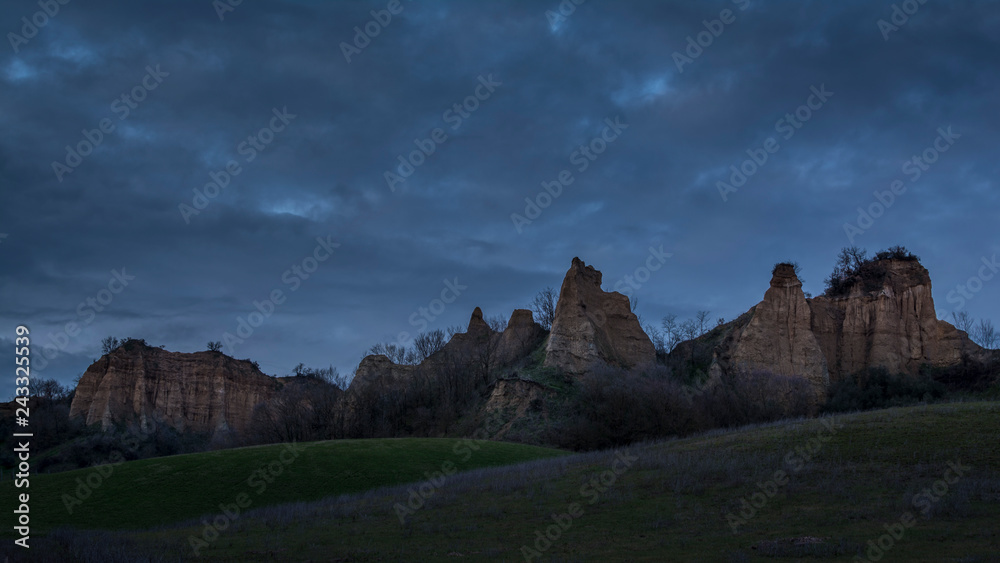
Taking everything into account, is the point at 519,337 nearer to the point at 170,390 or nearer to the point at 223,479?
the point at 170,390

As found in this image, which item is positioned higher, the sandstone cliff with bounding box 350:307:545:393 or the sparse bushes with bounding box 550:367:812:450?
the sandstone cliff with bounding box 350:307:545:393

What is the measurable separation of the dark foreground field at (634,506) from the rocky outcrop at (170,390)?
53.6 m

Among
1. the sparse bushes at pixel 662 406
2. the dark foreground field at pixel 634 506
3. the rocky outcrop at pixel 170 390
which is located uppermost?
the rocky outcrop at pixel 170 390

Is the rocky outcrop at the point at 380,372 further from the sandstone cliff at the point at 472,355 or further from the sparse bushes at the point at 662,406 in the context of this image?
the sparse bushes at the point at 662,406

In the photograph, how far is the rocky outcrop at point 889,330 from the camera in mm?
65875

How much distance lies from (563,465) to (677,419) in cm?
1948

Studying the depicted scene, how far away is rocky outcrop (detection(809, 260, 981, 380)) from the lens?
65875 mm

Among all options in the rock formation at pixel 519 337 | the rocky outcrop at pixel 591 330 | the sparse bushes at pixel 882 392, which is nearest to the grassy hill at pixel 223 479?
the rocky outcrop at pixel 591 330

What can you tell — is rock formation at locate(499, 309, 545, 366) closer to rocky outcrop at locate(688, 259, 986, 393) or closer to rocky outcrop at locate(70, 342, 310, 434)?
rocky outcrop at locate(688, 259, 986, 393)

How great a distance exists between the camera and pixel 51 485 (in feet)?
103

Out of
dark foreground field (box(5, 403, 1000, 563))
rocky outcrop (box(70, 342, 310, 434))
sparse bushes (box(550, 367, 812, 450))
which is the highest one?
rocky outcrop (box(70, 342, 310, 434))

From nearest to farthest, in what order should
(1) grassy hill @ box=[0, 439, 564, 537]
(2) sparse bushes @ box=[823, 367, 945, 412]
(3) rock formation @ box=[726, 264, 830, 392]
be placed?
(1) grassy hill @ box=[0, 439, 564, 537] < (2) sparse bushes @ box=[823, 367, 945, 412] < (3) rock formation @ box=[726, 264, 830, 392]

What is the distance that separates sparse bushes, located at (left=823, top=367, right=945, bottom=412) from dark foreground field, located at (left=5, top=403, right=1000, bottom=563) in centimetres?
2663

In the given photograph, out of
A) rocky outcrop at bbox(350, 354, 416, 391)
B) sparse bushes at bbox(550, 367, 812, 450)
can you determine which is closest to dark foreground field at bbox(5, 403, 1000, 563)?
sparse bushes at bbox(550, 367, 812, 450)
